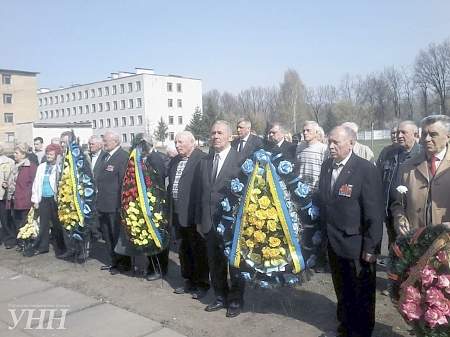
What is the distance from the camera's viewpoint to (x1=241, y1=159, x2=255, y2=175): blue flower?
476 centimetres

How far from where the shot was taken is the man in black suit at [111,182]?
Result: 22.5 ft

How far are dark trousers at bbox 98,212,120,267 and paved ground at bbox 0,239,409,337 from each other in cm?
35

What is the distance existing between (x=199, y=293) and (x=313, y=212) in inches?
82.0

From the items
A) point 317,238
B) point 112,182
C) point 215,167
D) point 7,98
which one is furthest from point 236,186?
point 7,98

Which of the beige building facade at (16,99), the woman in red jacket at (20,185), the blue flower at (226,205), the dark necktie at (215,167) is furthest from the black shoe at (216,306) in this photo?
the beige building facade at (16,99)

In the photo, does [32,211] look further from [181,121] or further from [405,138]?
[181,121]

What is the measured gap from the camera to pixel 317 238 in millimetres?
4617

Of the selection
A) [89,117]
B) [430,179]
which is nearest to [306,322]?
[430,179]

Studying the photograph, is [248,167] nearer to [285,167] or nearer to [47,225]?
[285,167]

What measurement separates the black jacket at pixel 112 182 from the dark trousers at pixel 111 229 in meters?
0.16

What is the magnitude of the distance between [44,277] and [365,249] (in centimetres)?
506

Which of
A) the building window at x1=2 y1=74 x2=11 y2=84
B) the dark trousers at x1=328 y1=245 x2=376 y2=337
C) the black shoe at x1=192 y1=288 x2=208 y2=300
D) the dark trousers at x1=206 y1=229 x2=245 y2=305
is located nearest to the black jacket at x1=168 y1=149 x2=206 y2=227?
the dark trousers at x1=206 y1=229 x2=245 y2=305

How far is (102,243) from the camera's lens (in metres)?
9.12

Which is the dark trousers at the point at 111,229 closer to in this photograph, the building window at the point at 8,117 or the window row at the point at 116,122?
the building window at the point at 8,117
